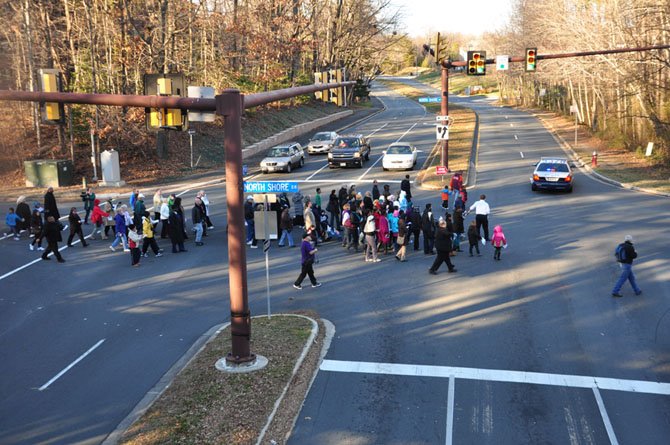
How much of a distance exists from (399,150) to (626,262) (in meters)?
22.6

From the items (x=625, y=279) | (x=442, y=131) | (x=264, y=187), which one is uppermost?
(x=442, y=131)

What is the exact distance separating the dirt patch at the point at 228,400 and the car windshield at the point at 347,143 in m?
26.2

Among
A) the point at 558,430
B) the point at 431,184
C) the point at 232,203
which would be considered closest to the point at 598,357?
the point at 558,430

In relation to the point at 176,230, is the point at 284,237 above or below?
below

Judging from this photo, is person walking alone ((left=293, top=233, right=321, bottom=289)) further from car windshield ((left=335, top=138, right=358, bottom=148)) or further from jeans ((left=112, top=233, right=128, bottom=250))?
car windshield ((left=335, top=138, right=358, bottom=148))

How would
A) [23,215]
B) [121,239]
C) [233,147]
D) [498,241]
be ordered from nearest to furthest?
[233,147]
[498,241]
[121,239]
[23,215]

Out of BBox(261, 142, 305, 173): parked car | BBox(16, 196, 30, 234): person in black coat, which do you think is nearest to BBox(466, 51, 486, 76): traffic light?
BBox(261, 142, 305, 173): parked car

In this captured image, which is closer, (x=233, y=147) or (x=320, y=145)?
(x=233, y=147)

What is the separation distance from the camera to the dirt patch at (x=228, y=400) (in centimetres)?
925

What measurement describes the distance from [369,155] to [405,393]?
1275 inches

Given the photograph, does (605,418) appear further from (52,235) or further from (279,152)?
(279,152)

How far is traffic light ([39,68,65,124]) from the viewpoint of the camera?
454 inches

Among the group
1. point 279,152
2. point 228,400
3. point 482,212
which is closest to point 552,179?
point 482,212

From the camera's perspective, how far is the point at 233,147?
11.2 metres
